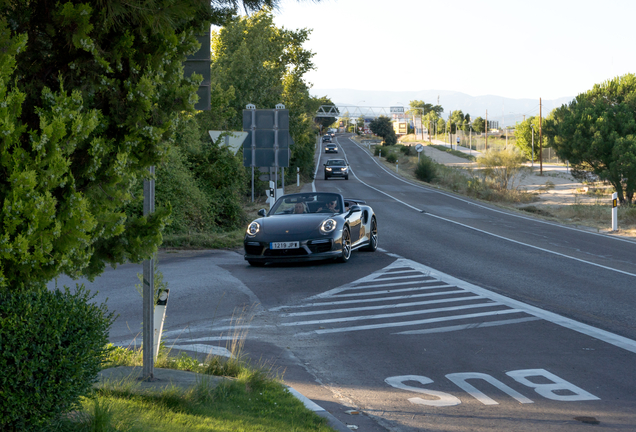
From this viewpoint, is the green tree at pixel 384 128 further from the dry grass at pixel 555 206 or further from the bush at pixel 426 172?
the bush at pixel 426 172

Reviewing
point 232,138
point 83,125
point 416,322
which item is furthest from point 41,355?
point 232,138

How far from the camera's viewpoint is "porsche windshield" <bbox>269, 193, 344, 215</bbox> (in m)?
12.6

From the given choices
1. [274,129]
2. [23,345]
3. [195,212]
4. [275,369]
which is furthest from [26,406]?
[274,129]

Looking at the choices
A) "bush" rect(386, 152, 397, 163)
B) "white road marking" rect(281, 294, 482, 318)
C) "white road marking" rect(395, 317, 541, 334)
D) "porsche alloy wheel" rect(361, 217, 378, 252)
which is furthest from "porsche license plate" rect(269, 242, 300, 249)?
"bush" rect(386, 152, 397, 163)

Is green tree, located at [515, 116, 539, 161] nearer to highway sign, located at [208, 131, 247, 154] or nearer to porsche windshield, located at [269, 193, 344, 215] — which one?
highway sign, located at [208, 131, 247, 154]

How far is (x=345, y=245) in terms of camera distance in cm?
1195

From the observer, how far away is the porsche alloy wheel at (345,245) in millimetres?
11812

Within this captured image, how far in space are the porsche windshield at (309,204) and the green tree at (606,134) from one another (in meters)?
26.9

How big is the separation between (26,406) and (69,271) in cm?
68

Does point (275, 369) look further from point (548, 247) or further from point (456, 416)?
point (548, 247)

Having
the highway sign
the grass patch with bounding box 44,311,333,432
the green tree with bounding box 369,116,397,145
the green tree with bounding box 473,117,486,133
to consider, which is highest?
the green tree with bounding box 473,117,486,133

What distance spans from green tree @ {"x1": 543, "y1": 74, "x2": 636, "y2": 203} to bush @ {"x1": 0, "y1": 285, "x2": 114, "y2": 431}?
35.9 metres

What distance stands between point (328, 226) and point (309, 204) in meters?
1.38

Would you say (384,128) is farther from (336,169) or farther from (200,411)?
(200,411)
